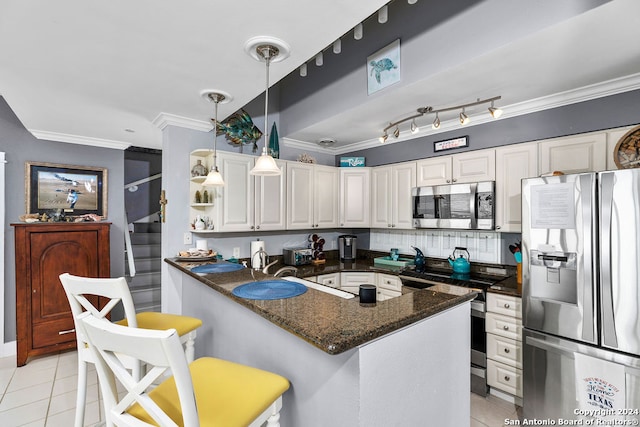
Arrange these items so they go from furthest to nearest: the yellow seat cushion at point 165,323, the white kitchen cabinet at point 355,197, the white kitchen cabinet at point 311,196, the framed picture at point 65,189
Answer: the white kitchen cabinet at point 355,197
the white kitchen cabinet at point 311,196
the framed picture at point 65,189
the yellow seat cushion at point 165,323

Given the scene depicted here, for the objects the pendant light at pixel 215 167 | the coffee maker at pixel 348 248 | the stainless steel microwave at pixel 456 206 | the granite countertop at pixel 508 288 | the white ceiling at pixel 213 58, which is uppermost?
the white ceiling at pixel 213 58

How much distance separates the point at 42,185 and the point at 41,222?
570 millimetres

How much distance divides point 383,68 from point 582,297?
2.08 m

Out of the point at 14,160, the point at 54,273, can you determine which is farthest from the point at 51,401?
the point at 14,160

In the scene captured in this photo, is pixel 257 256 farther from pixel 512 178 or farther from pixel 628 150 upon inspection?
pixel 628 150

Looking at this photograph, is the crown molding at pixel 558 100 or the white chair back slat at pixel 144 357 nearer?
the white chair back slat at pixel 144 357

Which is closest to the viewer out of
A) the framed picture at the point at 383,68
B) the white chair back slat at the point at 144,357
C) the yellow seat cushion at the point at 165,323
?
the white chair back slat at the point at 144,357

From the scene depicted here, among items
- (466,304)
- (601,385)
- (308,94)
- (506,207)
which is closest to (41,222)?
(308,94)

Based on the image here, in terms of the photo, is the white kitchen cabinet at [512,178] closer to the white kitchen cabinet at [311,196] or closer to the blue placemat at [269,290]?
the white kitchen cabinet at [311,196]

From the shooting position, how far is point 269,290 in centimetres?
168

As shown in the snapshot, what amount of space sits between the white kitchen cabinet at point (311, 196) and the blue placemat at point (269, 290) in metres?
1.77

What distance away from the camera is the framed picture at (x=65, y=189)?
349 cm

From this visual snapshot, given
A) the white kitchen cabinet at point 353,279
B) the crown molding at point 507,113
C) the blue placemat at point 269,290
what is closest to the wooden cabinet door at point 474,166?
the crown molding at point 507,113

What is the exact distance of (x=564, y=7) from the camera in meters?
1.55
